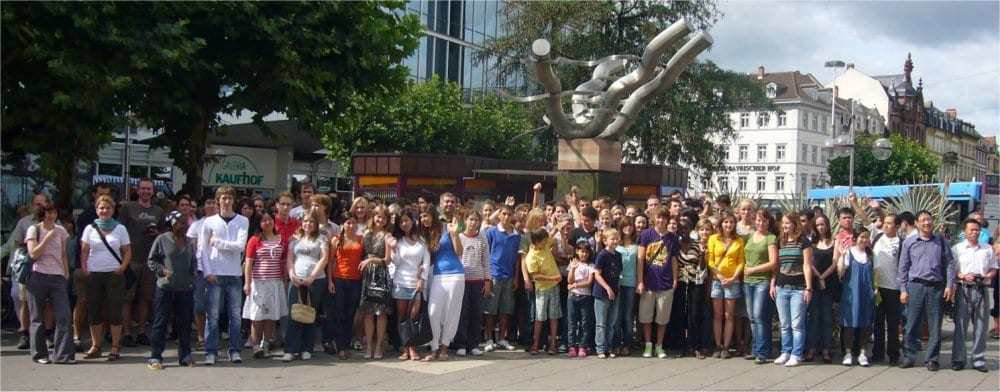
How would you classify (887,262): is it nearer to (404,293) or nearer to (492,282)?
(492,282)

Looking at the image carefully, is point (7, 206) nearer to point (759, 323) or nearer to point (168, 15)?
point (168, 15)

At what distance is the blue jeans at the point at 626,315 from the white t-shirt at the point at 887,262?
2578 mm

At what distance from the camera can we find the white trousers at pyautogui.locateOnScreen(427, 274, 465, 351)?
29.7ft

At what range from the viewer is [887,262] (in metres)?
9.37

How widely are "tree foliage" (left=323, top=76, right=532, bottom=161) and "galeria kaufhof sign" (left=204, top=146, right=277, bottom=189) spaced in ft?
7.15

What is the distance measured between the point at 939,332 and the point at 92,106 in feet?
29.9

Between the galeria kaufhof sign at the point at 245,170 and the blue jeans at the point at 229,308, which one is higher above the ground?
the galeria kaufhof sign at the point at 245,170

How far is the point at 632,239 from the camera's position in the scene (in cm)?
973

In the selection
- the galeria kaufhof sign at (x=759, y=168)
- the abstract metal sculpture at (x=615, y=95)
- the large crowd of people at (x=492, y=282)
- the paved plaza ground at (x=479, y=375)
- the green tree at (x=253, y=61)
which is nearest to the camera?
the paved plaza ground at (x=479, y=375)

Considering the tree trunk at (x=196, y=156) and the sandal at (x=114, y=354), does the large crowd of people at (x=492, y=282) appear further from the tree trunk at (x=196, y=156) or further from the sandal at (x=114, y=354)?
the tree trunk at (x=196, y=156)

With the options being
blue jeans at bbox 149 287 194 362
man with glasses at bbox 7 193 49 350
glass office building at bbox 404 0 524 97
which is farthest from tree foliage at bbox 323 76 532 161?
blue jeans at bbox 149 287 194 362

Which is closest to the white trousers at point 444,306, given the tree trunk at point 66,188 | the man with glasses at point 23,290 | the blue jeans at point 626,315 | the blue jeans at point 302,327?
the blue jeans at point 302,327

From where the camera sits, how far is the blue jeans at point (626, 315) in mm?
9492

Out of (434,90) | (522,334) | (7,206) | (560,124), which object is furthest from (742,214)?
(434,90)
